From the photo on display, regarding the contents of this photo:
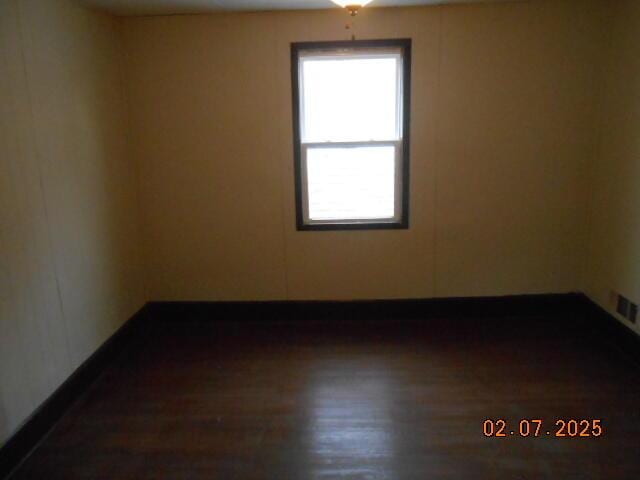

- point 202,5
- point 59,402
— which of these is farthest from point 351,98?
point 59,402

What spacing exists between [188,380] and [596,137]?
10.8 ft

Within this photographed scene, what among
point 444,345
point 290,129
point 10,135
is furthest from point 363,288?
point 10,135

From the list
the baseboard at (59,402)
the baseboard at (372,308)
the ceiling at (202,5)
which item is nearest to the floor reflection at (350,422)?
the baseboard at (372,308)

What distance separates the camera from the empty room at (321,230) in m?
2.47

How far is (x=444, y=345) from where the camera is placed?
340 cm

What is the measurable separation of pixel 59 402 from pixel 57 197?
3.68 feet

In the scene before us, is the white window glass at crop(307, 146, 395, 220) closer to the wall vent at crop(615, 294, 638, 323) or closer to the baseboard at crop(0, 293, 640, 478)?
the baseboard at crop(0, 293, 640, 478)

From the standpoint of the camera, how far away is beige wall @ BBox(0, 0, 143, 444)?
2283 millimetres

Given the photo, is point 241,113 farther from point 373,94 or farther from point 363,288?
point 363,288

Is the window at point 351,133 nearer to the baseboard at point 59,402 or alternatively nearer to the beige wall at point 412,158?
the beige wall at point 412,158

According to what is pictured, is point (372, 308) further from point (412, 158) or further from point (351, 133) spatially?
point (351, 133)

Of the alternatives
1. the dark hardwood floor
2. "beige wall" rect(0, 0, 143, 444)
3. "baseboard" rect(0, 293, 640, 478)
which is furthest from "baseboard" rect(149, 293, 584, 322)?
"beige wall" rect(0, 0, 143, 444)

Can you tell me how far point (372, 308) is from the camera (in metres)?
3.82

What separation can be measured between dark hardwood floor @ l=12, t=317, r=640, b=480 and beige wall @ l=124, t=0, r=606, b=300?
1.38ft
